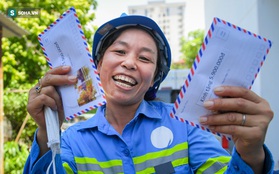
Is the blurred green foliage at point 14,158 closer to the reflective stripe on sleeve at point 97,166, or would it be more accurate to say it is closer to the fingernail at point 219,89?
the reflective stripe on sleeve at point 97,166

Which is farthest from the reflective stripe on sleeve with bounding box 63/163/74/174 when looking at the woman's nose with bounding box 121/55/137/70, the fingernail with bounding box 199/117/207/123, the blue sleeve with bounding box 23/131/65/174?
the fingernail with bounding box 199/117/207/123

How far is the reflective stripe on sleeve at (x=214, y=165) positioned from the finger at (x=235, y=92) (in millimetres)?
519

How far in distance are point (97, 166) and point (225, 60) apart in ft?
2.70

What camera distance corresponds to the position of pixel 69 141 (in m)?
1.86

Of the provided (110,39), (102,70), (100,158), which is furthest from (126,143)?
(110,39)

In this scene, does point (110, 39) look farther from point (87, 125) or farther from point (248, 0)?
point (248, 0)

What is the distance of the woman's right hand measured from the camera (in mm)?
1556

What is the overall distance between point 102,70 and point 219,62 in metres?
0.71

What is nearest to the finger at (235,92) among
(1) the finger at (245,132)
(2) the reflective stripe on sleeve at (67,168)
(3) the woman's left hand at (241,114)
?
(3) the woman's left hand at (241,114)

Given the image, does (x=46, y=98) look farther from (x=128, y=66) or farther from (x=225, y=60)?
(x=225, y=60)

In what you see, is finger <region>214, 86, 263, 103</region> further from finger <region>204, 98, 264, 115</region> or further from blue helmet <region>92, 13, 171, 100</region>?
blue helmet <region>92, 13, 171, 100</region>

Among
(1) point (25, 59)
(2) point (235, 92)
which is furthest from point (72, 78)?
(1) point (25, 59)

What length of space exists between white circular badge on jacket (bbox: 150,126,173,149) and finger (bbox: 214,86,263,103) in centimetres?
57

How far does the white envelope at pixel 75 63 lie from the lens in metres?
1.52
